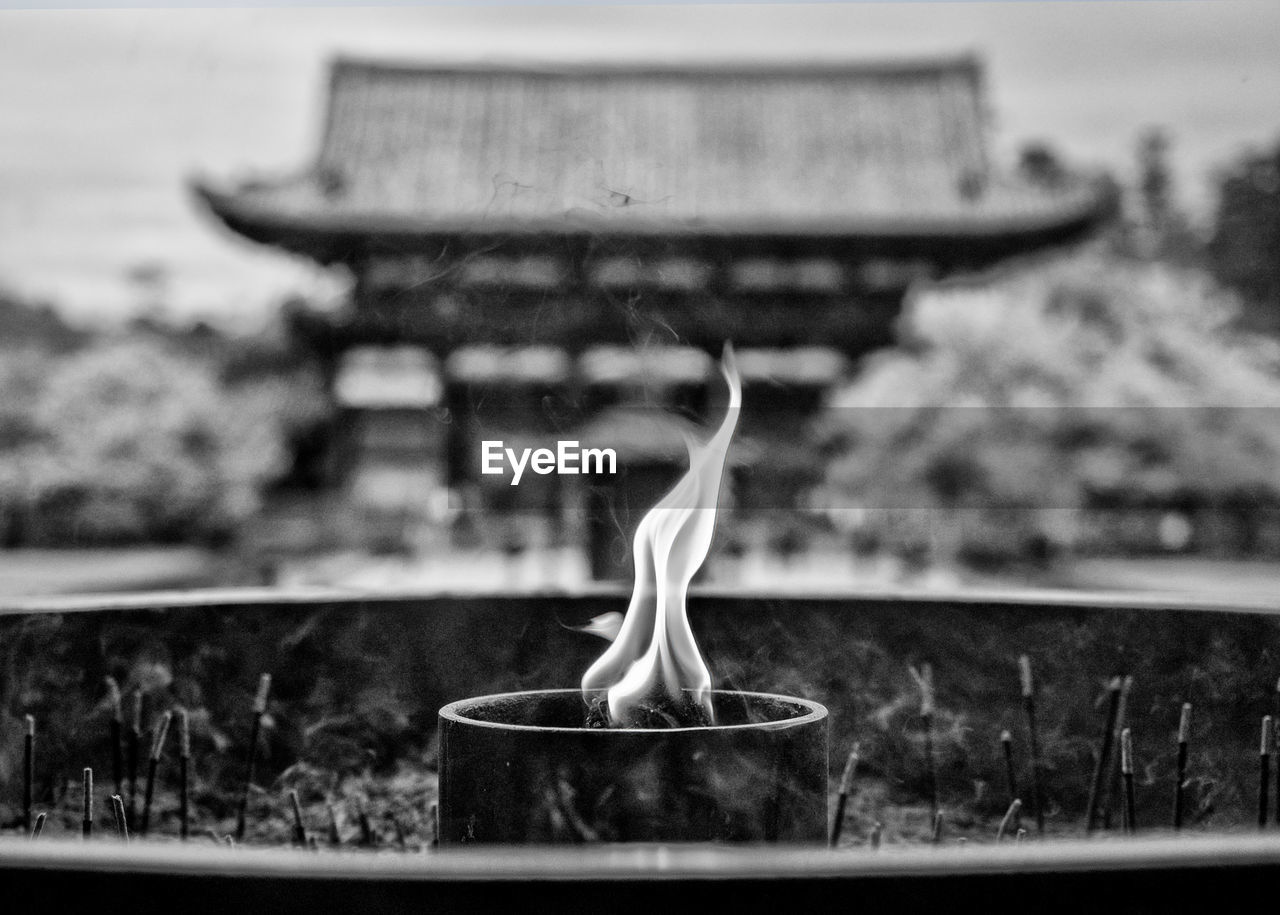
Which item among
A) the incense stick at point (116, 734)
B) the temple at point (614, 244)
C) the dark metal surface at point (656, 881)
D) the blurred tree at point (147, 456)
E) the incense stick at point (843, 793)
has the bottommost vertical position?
the incense stick at point (843, 793)

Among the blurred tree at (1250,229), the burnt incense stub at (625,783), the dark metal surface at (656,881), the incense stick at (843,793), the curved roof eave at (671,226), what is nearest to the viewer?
the dark metal surface at (656,881)

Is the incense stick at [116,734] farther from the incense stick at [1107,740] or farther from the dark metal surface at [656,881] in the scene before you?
the incense stick at [1107,740]

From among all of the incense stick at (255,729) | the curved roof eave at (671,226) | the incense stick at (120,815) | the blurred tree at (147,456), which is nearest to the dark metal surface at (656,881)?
the incense stick at (120,815)

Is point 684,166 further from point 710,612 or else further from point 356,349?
point 710,612

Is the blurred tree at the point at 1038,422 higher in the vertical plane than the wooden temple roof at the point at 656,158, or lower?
lower

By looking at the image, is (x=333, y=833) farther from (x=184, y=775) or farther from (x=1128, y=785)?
(x=1128, y=785)

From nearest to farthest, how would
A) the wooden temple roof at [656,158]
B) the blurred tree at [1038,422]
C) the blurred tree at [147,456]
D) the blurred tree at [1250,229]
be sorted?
the blurred tree at [1038,422], the wooden temple roof at [656,158], the blurred tree at [147,456], the blurred tree at [1250,229]

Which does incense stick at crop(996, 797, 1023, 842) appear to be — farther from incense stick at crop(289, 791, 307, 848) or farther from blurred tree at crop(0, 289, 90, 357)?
blurred tree at crop(0, 289, 90, 357)

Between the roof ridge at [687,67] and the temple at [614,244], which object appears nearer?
the temple at [614,244]
